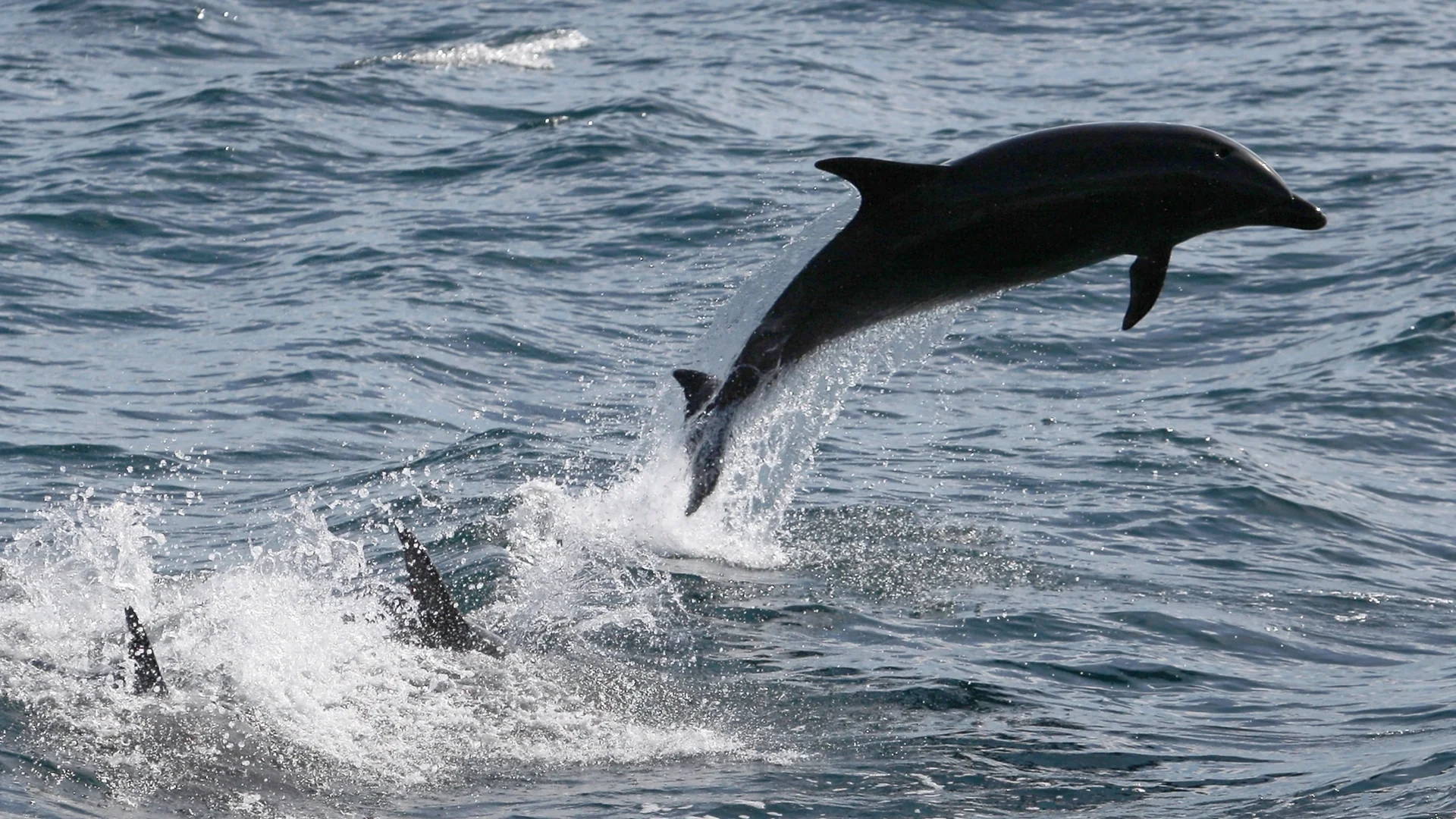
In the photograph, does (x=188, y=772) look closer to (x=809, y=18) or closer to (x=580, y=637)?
(x=580, y=637)

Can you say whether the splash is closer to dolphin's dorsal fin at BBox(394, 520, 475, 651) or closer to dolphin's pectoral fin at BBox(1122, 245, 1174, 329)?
dolphin's dorsal fin at BBox(394, 520, 475, 651)

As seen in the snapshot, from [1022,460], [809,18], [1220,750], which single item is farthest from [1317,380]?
[809,18]

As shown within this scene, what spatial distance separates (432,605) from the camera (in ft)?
30.6

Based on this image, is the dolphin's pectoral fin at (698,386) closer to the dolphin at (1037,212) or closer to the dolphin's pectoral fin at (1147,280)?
the dolphin at (1037,212)

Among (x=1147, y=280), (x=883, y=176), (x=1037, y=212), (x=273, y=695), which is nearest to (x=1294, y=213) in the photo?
(x=1147, y=280)

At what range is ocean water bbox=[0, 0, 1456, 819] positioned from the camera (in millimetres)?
8500

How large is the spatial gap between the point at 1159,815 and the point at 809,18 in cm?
2609

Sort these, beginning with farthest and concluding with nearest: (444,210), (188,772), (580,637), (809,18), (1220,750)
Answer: (809,18) < (444,210) < (580,637) < (1220,750) < (188,772)

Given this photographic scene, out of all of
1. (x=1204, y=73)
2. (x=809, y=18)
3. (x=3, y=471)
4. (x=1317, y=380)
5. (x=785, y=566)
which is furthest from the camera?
(x=809, y=18)

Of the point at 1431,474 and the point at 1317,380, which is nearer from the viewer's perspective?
the point at 1431,474

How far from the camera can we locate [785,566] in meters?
11.5

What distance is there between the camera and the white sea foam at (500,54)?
2864cm

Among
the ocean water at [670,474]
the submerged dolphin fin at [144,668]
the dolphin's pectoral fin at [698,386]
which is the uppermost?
the dolphin's pectoral fin at [698,386]

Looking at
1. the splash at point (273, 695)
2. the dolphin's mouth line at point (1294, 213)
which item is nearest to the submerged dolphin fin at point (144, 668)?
the splash at point (273, 695)
